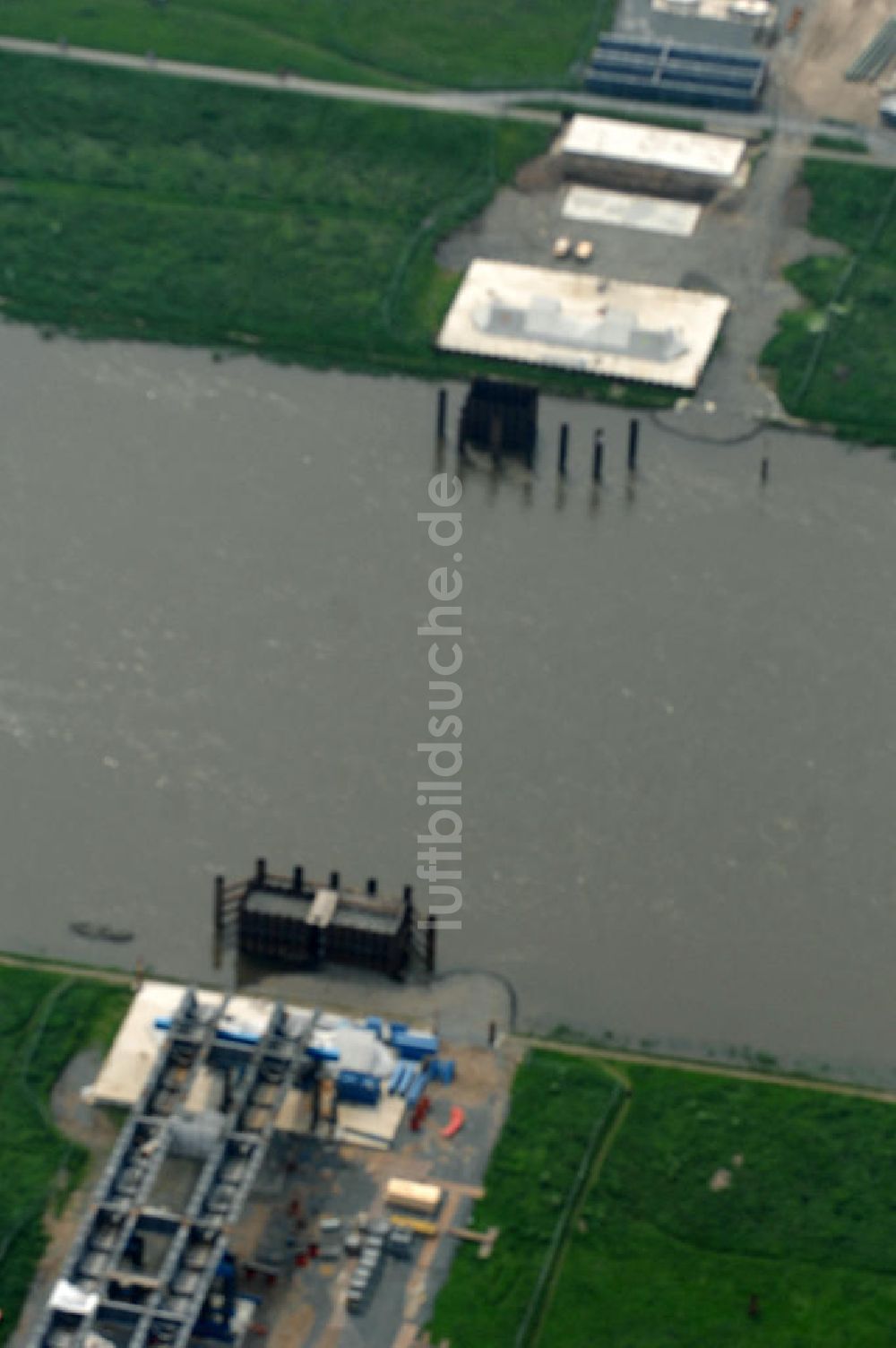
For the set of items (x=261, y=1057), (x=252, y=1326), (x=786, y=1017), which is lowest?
(x=252, y=1326)

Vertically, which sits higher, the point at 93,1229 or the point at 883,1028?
the point at 883,1028

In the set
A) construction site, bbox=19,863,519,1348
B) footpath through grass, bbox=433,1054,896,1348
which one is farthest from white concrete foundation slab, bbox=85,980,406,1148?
footpath through grass, bbox=433,1054,896,1348

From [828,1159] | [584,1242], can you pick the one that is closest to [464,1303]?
[584,1242]

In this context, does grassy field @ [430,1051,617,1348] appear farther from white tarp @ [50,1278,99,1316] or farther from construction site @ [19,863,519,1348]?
white tarp @ [50,1278,99,1316]

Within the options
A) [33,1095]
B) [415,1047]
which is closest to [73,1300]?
[33,1095]

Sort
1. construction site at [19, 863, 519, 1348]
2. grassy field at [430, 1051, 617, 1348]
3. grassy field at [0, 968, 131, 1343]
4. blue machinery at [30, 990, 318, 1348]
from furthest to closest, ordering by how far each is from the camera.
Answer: grassy field at [0, 968, 131, 1343], grassy field at [430, 1051, 617, 1348], construction site at [19, 863, 519, 1348], blue machinery at [30, 990, 318, 1348]

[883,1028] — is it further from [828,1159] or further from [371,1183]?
[371,1183]

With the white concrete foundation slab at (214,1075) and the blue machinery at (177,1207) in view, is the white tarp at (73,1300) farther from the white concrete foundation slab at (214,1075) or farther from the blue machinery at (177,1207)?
the white concrete foundation slab at (214,1075)
